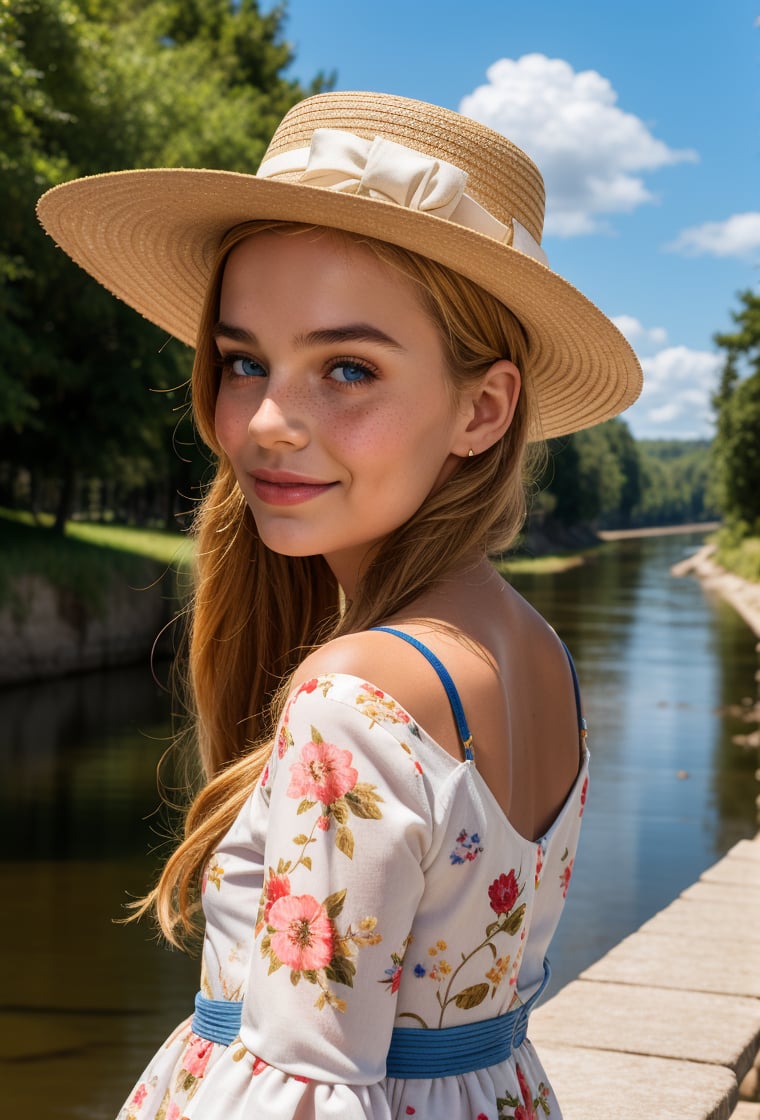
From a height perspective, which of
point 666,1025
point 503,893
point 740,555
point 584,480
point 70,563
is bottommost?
point 740,555

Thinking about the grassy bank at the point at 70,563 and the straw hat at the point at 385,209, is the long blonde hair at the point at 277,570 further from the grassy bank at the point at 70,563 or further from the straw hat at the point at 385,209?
the grassy bank at the point at 70,563

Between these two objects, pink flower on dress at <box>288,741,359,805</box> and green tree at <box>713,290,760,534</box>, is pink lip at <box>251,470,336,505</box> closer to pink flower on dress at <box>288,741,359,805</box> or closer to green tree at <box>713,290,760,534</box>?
pink flower on dress at <box>288,741,359,805</box>

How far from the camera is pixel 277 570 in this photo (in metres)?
2.05

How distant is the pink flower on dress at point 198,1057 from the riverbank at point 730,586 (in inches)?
1123

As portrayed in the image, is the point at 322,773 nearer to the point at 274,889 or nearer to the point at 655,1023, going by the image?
the point at 274,889

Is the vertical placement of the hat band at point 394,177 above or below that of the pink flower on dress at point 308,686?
above

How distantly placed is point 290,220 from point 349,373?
0.21 metres

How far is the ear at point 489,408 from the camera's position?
69.8 inches

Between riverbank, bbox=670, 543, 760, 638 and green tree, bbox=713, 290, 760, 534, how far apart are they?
3124mm

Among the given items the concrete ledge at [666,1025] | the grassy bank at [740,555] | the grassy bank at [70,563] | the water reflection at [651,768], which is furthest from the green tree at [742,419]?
the concrete ledge at [666,1025]

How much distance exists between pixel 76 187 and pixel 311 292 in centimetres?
46

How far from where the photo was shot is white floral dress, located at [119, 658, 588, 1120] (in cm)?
131

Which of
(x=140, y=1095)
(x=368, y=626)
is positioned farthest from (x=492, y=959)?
(x=140, y=1095)

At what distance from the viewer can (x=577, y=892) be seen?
9250 mm
